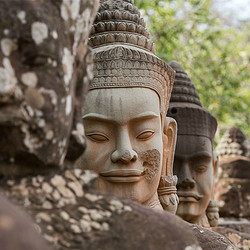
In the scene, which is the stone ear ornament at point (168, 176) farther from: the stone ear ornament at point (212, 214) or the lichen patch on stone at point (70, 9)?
the lichen patch on stone at point (70, 9)

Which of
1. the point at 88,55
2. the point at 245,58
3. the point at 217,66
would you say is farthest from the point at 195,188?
the point at 245,58

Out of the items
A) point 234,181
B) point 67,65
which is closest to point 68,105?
point 67,65

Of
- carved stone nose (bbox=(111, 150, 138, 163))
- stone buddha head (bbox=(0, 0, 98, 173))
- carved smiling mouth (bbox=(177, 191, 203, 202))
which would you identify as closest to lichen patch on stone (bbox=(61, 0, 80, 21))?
stone buddha head (bbox=(0, 0, 98, 173))

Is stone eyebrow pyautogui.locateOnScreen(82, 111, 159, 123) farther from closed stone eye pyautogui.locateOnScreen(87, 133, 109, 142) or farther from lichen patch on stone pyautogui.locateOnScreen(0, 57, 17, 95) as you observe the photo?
lichen patch on stone pyautogui.locateOnScreen(0, 57, 17, 95)

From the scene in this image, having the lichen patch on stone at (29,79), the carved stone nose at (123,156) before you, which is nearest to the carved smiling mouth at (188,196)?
the carved stone nose at (123,156)

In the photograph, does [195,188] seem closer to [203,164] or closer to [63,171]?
[203,164]

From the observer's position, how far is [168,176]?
3.66m

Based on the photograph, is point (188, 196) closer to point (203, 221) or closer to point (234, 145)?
point (203, 221)

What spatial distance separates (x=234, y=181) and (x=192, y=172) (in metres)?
1.91

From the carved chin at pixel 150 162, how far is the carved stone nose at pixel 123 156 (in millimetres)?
123

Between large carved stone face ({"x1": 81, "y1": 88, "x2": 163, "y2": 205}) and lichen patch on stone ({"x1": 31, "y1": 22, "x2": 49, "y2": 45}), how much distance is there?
5.11 feet

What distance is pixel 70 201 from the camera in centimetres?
145

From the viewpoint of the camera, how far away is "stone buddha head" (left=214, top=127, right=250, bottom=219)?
6.26 metres

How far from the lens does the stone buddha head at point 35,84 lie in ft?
4.49
